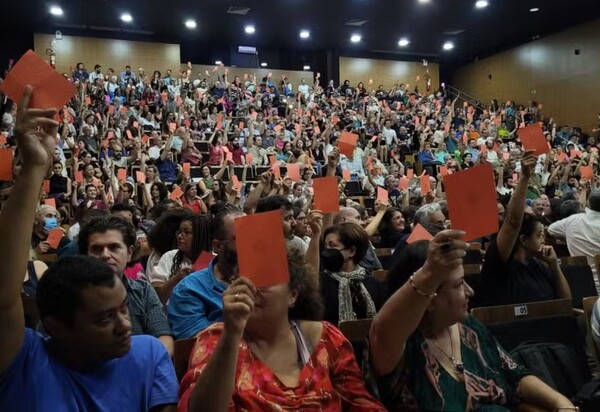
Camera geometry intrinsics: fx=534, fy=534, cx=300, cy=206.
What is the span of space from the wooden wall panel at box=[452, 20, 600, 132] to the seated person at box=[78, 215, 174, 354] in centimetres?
1672

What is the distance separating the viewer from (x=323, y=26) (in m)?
16.2

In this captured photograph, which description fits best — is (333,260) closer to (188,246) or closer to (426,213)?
(188,246)

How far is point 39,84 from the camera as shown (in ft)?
4.10

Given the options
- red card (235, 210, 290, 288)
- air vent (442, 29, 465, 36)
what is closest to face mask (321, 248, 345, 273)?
red card (235, 210, 290, 288)

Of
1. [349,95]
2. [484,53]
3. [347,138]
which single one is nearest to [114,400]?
[347,138]

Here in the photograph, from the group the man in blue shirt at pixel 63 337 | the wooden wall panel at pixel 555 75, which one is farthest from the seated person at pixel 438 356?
the wooden wall panel at pixel 555 75

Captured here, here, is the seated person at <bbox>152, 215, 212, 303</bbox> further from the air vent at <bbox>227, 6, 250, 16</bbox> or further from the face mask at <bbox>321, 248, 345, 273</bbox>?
the air vent at <bbox>227, 6, 250, 16</bbox>

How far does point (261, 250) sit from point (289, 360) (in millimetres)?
508

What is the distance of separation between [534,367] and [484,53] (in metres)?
19.8

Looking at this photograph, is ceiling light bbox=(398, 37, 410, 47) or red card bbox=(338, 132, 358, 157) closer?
red card bbox=(338, 132, 358, 157)

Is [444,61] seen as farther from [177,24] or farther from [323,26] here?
[177,24]

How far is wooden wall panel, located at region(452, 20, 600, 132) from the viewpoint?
52.3 feet

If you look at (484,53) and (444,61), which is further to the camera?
(444,61)

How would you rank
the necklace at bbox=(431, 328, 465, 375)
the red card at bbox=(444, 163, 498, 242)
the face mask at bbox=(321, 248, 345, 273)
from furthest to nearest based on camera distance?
the face mask at bbox=(321, 248, 345, 273), the necklace at bbox=(431, 328, 465, 375), the red card at bbox=(444, 163, 498, 242)
